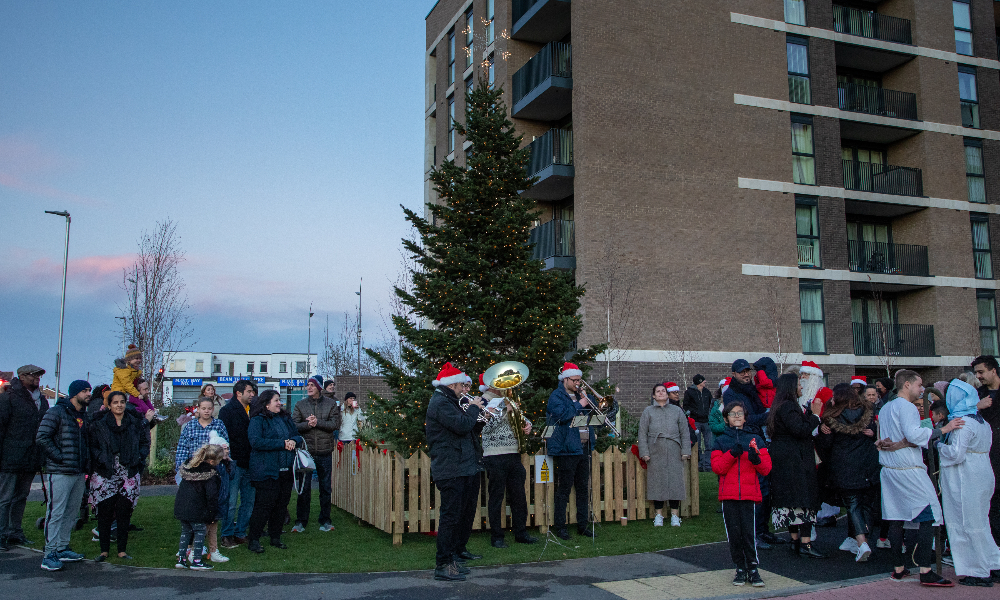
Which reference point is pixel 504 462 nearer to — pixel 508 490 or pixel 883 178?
pixel 508 490

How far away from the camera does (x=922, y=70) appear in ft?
93.7

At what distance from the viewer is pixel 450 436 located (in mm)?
7883

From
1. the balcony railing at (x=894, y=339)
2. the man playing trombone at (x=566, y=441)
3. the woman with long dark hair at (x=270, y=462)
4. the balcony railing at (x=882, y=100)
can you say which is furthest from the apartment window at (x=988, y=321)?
the woman with long dark hair at (x=270, y=462)

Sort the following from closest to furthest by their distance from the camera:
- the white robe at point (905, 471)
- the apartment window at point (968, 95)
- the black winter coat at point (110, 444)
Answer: the white robe at point (905, 471), the black winter coat at point (110, 444), the apartment window at point (968, 95)

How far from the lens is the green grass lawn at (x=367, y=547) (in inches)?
329

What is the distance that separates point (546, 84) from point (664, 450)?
16975 millimetres

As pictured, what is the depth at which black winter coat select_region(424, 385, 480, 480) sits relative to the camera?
7762 mm

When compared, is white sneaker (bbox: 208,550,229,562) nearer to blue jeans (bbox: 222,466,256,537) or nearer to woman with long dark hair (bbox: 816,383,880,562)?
blue jeans (bbox: 222,466,256,537)

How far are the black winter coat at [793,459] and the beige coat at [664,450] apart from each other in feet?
7.15

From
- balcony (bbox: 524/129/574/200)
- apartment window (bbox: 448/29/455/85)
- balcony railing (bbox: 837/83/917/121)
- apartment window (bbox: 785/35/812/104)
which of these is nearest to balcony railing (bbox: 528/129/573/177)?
balcony (bbox: 524/129/574/200)

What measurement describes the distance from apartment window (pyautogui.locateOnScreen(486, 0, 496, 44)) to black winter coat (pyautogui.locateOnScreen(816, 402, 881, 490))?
23.8 m

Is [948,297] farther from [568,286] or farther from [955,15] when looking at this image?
[568,286]

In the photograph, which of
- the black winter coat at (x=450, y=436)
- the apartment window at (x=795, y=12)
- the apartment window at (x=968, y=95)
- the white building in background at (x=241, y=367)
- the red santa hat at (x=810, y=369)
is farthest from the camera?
the white building in background at (x=241, y=367)

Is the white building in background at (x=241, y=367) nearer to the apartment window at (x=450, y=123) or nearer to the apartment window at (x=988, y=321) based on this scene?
the apartment window at (x=450, y=123)
